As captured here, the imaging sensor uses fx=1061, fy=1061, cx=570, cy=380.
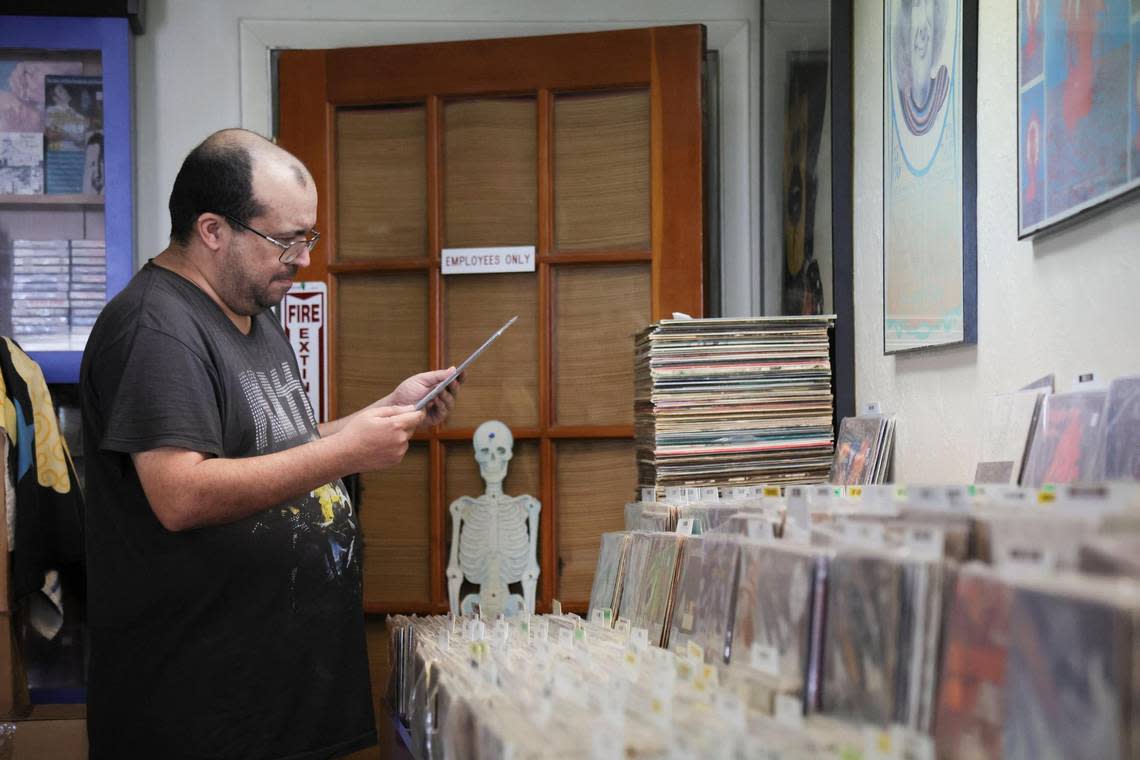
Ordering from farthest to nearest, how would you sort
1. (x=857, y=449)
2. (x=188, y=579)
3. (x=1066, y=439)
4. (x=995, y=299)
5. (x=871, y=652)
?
(x=857, y=449), (x=188, y=579), (x=995, y=299), (x=1066, y=439), (x=871, y=652)

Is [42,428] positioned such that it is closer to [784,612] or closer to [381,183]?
[381,183]

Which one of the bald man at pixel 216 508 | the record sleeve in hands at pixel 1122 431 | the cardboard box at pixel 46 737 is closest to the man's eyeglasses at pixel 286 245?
the bald man at pixel 216 508

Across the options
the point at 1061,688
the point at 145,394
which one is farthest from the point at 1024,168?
the point at 145,394

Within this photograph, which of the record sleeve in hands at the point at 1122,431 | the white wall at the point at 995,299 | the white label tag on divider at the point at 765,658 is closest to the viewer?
the white label tag on divider at the point at 765,658

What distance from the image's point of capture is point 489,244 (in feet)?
9.84

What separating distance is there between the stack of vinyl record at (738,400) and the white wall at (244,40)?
0.99m

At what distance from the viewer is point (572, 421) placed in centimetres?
298

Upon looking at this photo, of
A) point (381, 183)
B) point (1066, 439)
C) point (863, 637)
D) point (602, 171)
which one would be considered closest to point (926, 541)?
point (863, 637)

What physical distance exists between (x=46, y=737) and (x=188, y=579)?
51.4 inches

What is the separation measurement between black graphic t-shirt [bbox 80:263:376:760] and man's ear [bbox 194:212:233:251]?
100 millimetres

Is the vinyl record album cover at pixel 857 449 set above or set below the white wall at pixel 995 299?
below

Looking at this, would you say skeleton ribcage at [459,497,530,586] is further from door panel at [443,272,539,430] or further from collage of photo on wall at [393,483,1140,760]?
collage of photo on wall at [393,483,1140,760]

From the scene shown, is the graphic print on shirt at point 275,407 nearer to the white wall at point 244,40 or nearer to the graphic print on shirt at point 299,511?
the graphic print on shirt at point 299,511

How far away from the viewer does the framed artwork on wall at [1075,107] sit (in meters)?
1.17
